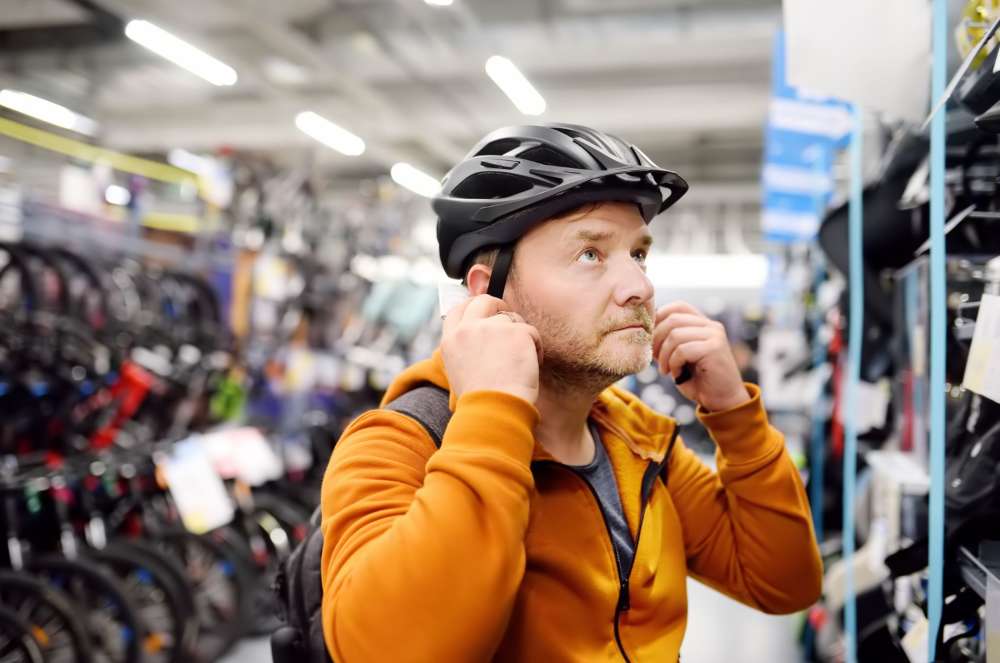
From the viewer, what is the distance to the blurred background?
1686 millimetres

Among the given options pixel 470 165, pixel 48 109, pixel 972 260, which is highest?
pixel 48 109

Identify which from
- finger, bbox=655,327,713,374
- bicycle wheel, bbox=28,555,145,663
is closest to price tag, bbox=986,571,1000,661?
finger, bbox=655,327,713,374

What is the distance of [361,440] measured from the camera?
1053 millimetres

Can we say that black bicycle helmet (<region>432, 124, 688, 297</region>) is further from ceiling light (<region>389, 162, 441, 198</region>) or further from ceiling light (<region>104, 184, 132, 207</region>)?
ceiling light (<region>389, 162, 441, 198</region>)

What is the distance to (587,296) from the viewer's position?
1158 millimetres

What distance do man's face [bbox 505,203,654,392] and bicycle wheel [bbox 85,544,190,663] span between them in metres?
3.15

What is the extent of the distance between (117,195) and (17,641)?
318 centimetres

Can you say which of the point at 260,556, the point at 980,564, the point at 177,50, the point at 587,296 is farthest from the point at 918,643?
the point at 177,50

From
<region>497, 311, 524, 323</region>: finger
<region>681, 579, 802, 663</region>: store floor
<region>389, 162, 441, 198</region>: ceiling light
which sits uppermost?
<region>389, 162, 441, 198</region>: ceiling light

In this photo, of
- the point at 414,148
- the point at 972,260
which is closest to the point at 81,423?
the point at 972,260

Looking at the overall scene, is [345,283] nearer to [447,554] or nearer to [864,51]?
[864,51]

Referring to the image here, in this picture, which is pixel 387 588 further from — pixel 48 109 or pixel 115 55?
pixel 115 55

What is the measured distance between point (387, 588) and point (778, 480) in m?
0.78

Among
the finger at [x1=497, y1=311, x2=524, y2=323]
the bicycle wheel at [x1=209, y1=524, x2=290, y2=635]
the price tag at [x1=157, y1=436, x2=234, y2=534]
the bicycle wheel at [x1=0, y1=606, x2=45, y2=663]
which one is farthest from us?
the bicycle wheel at [x1=209, y1=524, x2=290, y2=635]
